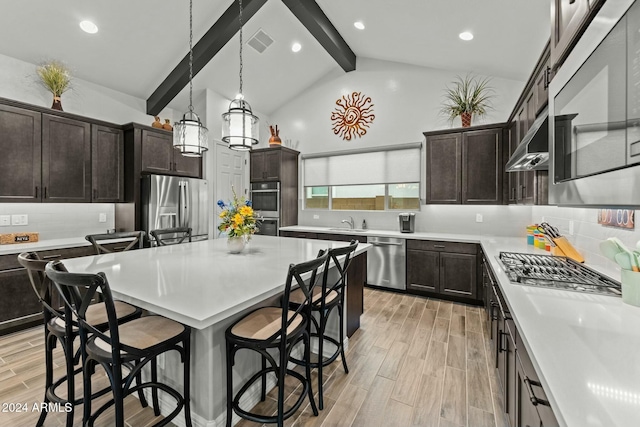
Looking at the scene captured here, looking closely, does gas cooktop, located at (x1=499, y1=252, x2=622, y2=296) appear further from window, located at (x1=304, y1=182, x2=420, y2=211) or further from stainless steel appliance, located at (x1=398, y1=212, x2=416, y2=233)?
window, located at (x1=304, y1=182, x2=420, y2=211)

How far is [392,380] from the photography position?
219 centimetres

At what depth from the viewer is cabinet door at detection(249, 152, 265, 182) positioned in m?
5.72

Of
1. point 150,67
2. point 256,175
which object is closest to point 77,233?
point 150,67

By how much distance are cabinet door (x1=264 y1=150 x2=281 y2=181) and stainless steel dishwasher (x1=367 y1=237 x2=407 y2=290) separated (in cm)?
223

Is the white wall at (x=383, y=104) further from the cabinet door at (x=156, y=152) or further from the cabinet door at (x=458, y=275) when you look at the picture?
the cabinet door at (x=156, y=152)

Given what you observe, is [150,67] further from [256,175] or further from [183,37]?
[256,175]

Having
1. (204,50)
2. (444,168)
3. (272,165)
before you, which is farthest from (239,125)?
(272,165)

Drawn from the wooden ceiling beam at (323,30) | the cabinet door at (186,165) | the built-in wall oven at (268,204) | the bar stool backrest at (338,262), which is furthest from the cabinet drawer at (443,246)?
the cabinet door at (186,165)

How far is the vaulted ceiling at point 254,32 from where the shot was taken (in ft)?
9.61

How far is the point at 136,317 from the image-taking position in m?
1.83

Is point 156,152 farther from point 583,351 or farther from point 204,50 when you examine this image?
point 583,351

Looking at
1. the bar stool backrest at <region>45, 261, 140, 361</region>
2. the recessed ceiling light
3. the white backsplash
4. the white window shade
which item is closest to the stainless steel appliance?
the white window shade

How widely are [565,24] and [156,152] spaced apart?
4.69 m

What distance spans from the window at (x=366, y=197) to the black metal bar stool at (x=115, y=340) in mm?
4085
